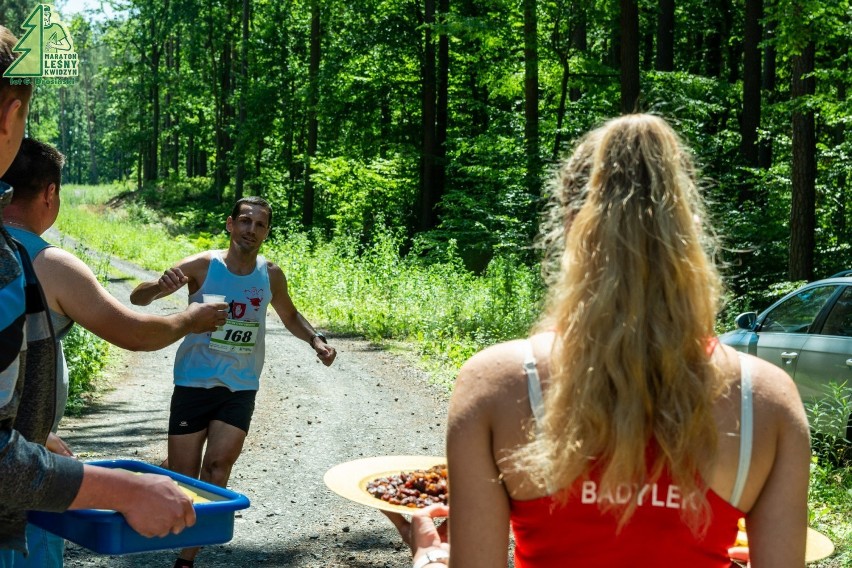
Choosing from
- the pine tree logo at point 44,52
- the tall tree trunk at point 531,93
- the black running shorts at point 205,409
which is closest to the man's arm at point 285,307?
the black running shorts at point 205,409

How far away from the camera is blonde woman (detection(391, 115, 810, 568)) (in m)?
1.82

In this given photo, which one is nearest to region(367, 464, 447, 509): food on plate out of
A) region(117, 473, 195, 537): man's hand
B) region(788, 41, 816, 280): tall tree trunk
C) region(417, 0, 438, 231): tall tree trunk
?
region(117, 473, 195, 537): man's hand

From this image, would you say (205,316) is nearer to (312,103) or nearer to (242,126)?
(312,103)

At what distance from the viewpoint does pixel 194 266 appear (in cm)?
630

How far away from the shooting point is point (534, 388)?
188 cm

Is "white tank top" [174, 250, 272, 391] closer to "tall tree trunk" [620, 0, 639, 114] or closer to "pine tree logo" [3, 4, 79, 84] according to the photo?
"pine tree logo" [3, 4, 79, 84]

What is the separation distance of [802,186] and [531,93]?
11527 millimetres

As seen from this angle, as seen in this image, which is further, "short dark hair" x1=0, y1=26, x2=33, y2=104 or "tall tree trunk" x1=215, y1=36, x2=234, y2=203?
"tall tree trunk" x1=215, y1=36, x2=234, y2=203

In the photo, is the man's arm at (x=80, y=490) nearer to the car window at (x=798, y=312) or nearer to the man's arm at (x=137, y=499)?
the man's arm at (x=137, y=499)

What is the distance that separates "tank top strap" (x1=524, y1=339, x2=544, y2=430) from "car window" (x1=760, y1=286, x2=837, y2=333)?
332 inches

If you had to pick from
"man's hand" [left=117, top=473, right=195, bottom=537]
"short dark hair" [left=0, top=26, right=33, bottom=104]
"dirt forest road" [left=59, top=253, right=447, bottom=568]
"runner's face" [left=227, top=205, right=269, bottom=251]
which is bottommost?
"dirt forest road" [left=59, top=253, right=447, bottom=568]

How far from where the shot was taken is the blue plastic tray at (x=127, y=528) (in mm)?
2195

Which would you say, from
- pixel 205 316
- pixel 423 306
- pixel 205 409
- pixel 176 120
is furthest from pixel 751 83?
pixel 176 120

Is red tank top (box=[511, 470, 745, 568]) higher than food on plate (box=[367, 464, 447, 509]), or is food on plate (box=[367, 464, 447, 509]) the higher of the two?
red tank top (box=[511, 470, 745, 568])
